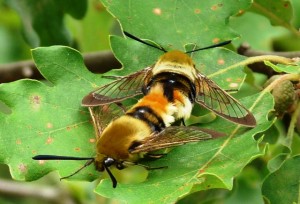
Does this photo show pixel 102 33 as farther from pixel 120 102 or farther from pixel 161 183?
pixel 161 183

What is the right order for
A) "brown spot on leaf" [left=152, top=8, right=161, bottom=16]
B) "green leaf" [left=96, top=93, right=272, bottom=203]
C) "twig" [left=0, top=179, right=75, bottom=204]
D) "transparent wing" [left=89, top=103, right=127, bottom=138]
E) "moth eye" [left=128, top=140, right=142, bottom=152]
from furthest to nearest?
"twig" [left=0, top=179, right=75, bottom=204] → "brown spot on leaf" [left=152, top=8, right=161, bottom=16] → "transparent wing" [left=89, top=103, right=127, bottom=138] → "moth eye" [left=128, top=140, right=142, bottom=152] → "green leaf" [left=96, top=93, right=272, bottom=203]

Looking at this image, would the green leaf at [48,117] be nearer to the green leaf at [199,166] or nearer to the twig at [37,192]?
the green leaf at [199,166]

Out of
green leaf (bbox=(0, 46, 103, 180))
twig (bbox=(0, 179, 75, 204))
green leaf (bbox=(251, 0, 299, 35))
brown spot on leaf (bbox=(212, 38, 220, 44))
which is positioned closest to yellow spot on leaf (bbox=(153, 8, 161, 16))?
brown spot on leaf (bbox=(212, 38, 220, 44))

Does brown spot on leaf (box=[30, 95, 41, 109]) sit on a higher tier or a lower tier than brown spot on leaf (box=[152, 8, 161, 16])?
lower

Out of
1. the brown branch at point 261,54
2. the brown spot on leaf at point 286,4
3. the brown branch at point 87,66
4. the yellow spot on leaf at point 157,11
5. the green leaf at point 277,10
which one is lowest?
the brown branch at point 87,66

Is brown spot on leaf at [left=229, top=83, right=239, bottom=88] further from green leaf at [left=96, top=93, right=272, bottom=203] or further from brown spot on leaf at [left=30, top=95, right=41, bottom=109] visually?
brown spot on leaf at [left=30, top=95, right=41, bottom=109]

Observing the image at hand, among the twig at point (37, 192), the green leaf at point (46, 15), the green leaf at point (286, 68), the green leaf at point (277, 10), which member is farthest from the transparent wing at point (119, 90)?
Answer: the twig at point (37, 192)
